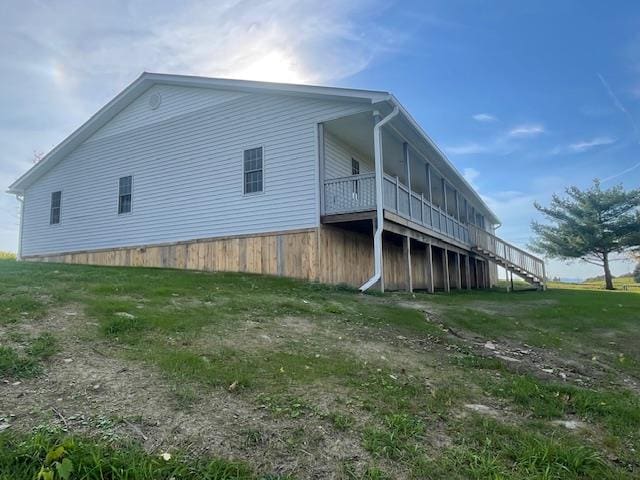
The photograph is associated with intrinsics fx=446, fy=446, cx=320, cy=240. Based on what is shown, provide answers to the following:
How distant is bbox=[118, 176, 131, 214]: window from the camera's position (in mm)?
15977

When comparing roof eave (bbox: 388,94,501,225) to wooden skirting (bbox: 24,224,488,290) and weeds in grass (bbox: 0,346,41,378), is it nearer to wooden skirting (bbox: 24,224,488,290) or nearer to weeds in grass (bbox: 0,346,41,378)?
wooden skirting (bbox: 24,224,488,290)

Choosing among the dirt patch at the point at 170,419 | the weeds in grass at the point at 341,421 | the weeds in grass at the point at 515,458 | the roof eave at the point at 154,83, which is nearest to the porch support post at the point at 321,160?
the roof eave at the point at 154,83

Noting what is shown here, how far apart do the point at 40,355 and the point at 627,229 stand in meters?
33.7

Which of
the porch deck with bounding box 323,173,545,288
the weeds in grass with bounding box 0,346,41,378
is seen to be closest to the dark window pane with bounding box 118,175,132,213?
the porch deck with bounding box 323,173,545,288

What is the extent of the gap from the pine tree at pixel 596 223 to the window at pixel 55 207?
3028 centimetres

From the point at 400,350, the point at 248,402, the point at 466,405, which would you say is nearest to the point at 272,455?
the point at 248,402

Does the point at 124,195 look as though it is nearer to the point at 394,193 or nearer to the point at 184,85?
the point at 184,85

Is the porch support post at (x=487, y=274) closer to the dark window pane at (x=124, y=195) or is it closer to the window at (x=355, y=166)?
the window at (x=355, y=166)

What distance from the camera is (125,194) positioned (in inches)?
633

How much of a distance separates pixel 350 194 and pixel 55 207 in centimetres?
1274

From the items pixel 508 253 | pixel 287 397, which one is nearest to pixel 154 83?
pixel 287 397

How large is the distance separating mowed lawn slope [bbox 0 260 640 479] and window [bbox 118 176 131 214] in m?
9.11

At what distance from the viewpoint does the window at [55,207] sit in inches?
702

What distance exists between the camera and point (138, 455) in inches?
104
